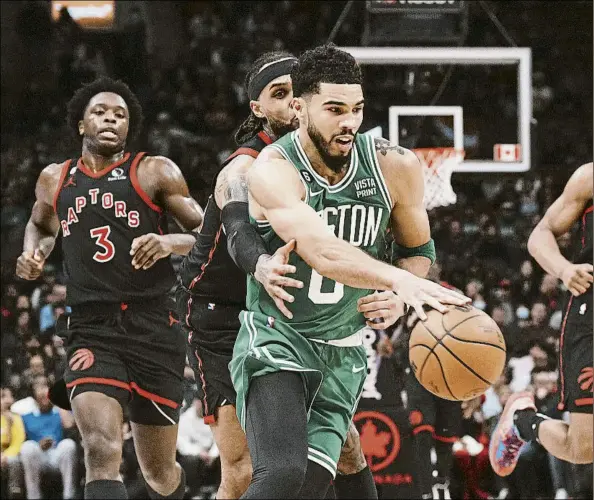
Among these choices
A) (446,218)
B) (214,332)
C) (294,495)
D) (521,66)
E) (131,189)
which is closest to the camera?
(294,495)

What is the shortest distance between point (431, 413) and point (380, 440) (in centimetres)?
49

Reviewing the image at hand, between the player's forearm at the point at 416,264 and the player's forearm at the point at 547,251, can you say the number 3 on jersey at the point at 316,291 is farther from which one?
the player's forearm at the point at 547,251

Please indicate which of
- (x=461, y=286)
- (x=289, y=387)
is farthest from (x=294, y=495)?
(x=461, y=286)

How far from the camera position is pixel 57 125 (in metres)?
17.7

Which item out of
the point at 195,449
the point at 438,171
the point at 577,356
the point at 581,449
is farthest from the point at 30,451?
the point at 577,356

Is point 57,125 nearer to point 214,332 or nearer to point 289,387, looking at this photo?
point 214,332

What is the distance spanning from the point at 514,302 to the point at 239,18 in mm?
7488

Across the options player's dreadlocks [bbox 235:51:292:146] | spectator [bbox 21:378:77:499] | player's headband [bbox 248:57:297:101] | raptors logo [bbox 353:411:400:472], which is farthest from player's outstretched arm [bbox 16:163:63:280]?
spectator [bbox 21:378:77:499]

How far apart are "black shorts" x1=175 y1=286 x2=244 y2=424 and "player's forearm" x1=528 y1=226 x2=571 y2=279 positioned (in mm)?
1903

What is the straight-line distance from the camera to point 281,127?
5.38 meters

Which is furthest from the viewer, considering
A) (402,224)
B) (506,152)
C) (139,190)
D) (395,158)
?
(506,152)

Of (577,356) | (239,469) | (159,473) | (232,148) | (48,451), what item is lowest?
(48,451)

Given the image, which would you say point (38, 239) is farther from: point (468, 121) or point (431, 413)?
point (468, 121)

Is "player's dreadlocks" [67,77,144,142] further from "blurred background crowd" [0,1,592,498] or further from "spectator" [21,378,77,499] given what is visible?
"spectator" [21,378,77,499]
